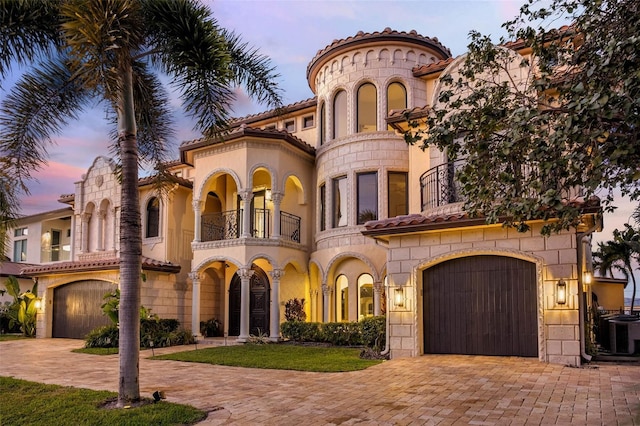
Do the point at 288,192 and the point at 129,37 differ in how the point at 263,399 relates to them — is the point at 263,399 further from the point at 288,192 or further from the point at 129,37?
the point at 288,192

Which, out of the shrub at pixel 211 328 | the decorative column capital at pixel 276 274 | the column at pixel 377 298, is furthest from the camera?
the shrub at pixel 211 328

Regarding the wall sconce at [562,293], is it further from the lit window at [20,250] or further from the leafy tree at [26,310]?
the lit window at [20,250]

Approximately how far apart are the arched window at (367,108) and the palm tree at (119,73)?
32.9 ft

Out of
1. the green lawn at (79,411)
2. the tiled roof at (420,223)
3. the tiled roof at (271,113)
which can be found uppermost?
the tiled roof at (271,113)

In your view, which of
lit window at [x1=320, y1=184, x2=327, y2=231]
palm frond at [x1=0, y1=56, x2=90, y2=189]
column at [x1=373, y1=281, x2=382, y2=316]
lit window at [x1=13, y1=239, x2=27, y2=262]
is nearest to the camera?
palm frond at [x1=0, y1=56, x2=90, y2=189]

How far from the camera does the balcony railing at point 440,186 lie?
1482cm

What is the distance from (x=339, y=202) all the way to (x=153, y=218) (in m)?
8.51

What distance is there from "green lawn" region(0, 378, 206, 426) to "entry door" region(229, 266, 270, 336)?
454 inches

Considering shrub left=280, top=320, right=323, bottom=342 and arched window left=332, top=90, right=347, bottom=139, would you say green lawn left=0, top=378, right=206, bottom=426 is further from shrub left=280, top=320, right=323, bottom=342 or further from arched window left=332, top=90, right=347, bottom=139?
arched window left=332, top=90, right=347, bottom=139

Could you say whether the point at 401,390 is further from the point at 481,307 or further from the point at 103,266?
the point at 103,266

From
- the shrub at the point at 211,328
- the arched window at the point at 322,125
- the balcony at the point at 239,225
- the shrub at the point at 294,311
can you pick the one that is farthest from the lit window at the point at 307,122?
the shrub at the point at 211,328

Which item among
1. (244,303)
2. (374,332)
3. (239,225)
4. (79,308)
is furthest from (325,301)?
(79,308)

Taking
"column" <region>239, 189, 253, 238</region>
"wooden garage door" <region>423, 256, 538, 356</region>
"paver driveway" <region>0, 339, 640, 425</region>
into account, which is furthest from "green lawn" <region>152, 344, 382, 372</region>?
"column" <region>239, 189, 253, 238</region>

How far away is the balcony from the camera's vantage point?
20.6m
